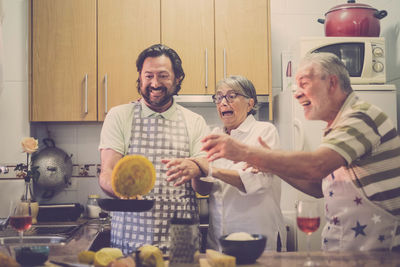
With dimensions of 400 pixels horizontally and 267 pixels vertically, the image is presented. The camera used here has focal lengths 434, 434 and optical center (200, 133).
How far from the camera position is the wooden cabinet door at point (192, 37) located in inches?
115

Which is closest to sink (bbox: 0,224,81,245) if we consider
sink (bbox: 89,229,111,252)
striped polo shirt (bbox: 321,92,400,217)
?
sink (bbox: 89,229,111,252)

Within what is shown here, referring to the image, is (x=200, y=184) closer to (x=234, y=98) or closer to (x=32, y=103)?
(x=234, y=98)

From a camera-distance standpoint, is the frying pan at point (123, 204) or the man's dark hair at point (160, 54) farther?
the man's dark hair at point (160, 54)

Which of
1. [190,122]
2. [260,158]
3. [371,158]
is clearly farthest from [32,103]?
[371,158]

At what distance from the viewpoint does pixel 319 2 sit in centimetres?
339

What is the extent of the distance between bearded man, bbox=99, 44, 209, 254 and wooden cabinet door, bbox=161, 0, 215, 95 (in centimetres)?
83

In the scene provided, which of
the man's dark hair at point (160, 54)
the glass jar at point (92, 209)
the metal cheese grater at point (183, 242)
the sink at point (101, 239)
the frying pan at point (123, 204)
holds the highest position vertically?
the man's dark hair at point (160, 54)

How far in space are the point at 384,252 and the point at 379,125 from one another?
45 centimetres

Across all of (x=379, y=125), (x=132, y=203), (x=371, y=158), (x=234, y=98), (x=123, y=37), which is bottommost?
(x=132, y=203)

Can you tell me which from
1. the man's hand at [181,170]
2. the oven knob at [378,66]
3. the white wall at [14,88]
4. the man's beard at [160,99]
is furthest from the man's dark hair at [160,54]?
the oven knob at [378,66]

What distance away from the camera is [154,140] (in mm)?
2043

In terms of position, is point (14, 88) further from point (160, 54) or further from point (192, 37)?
point (160, 54)

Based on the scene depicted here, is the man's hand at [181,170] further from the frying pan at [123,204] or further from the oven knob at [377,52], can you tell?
the oven knob at [377,52]

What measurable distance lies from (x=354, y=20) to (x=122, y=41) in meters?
1.51
